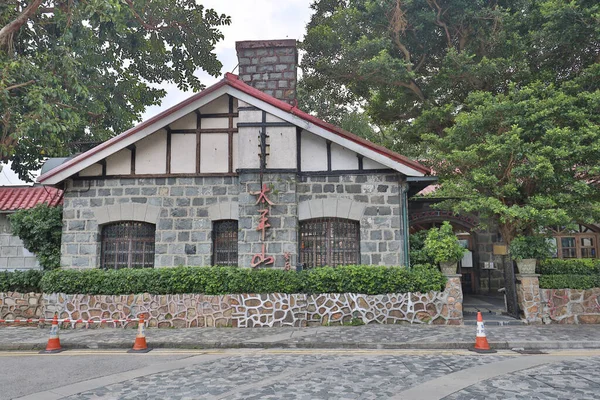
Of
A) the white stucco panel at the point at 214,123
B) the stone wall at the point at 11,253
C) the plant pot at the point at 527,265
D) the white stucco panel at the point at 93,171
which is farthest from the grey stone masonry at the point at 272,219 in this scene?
the stone wall at the point at 11,253

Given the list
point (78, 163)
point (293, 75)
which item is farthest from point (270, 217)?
point (78, 163)

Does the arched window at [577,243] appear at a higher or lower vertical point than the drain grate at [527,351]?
higher

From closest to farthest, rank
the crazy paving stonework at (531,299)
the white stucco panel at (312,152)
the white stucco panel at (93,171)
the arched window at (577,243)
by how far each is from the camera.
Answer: the crazy paving stonework at (531,299) < the white stucco panel at (312,152) < the white stucco panel at (93,171) < the arched window at (577,243)

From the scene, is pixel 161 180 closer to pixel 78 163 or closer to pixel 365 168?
pixel 78 163

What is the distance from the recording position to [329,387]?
5754 millimetres

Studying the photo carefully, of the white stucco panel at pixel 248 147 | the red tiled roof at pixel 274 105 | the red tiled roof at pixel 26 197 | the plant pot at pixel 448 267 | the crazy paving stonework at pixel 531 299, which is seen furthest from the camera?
the red tiled roof at pixel 26 197

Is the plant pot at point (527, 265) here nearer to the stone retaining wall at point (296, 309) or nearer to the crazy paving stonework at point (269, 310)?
the stone retaining wall at point (296, 309)

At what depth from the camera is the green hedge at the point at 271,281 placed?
34.4 ft

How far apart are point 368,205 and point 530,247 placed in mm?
4019

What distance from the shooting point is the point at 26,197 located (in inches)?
544

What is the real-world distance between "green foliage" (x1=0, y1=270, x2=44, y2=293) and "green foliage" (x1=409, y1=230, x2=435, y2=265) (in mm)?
9915

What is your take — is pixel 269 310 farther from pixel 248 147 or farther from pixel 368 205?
pixel 248 147

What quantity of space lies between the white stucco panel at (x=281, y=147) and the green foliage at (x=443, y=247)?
3977 millimetres

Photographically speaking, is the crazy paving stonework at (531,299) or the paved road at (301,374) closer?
the paved road at (301,374)
